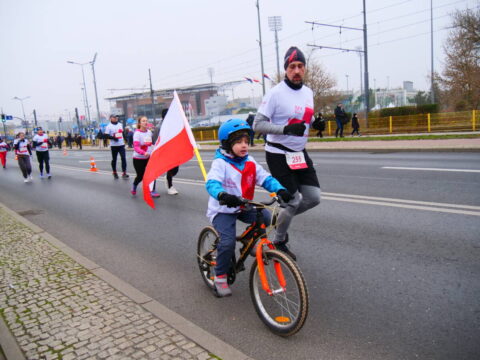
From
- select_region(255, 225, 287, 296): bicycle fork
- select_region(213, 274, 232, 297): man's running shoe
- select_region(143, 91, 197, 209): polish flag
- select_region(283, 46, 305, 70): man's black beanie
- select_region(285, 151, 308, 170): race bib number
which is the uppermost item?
select_region(283, 46, 305, 70): man's black beanie

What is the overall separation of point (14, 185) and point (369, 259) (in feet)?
43.5

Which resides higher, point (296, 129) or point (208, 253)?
point (296, 129)

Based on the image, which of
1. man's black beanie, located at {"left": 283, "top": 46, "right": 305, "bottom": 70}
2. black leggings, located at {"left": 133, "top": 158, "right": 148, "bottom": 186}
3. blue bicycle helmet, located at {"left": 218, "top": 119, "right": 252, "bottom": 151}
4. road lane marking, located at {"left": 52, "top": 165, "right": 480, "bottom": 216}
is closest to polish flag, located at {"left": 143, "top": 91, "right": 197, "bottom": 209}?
blue bicycle helmet, located at {"left": 218, "top": 119, "right": 252, "bottom": 151}

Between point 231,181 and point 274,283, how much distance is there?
0.92 metres

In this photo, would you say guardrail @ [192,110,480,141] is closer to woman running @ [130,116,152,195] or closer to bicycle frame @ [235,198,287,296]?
woman running @ [130,116,152,195]

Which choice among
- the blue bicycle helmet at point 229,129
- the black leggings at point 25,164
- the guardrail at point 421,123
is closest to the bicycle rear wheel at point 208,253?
the blue bicycle helmet at point 229,129

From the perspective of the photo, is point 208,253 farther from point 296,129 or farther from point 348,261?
point 348,261

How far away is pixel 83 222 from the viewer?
7.44 meters

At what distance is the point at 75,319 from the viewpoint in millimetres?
3465

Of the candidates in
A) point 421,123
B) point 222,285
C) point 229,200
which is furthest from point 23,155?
point 421,123

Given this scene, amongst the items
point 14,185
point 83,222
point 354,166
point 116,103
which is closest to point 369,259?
point 83,222

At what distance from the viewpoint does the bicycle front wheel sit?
290 cm

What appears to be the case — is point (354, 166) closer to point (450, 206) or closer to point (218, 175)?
point (450, 206)

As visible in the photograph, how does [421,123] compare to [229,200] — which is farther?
[421,123]
